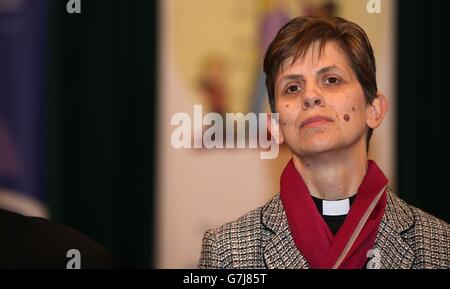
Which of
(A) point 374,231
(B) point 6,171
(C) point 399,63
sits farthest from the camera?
(B) point 6,171

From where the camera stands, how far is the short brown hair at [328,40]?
1.58 metres

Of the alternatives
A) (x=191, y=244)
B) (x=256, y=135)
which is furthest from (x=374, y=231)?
(x=191, y=244)

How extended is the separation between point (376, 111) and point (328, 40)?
225 millimetres

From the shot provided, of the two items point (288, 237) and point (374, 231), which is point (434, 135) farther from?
point (288, 237)

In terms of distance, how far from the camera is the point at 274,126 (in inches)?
66.1

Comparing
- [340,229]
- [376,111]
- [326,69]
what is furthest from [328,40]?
[340,229]

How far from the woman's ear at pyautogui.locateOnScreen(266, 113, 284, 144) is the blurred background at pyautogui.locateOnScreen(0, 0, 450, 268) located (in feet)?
0.29

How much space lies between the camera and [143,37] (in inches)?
74.3

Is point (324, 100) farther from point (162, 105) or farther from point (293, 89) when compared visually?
point (162, 105)

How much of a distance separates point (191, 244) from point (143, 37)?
0.62 m

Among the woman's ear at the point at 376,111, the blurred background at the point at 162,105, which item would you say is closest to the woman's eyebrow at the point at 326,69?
the woman's ear at the point at 376,111

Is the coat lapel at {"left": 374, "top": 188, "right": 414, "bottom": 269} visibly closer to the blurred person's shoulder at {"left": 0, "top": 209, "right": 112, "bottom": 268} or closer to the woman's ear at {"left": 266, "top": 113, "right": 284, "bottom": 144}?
the woman's ear at {"left": 266, "top": 113, "right": 284, "bottom": 144}
